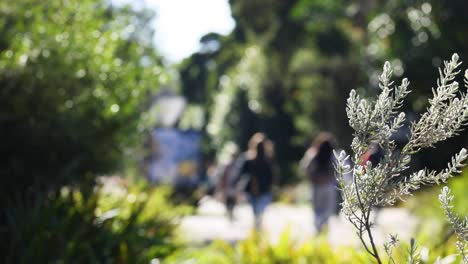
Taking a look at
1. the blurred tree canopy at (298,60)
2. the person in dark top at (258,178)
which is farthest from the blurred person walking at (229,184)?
the person in dark top at (258,178)

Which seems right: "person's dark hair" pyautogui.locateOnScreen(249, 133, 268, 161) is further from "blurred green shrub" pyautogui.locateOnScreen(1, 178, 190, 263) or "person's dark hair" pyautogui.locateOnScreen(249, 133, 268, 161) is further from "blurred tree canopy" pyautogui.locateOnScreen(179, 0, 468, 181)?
"blurred green shrub" pyautogui.locateOnScreen(1, 178, 190, 263)

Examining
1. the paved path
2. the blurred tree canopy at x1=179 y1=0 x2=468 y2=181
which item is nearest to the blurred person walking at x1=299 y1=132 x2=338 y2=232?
the paved path

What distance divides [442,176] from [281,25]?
99.9ft

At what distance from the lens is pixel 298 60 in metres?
34.2

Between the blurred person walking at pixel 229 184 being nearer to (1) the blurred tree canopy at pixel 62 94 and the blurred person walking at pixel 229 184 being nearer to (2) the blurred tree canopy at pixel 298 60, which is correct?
(2) the blurred tree canopy at pixel 298 60

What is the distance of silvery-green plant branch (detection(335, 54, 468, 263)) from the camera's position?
74.9 inches

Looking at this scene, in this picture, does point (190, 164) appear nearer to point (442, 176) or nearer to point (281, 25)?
point (281, 25)

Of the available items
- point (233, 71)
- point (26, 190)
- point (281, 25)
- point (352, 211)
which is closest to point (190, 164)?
point (281, 25)

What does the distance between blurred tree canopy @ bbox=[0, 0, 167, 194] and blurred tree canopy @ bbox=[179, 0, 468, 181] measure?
27.1 ft

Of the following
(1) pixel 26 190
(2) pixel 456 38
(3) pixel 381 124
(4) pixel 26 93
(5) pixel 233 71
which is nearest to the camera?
(3) pixel 381 124

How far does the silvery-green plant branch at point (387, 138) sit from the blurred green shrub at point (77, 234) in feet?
12.5

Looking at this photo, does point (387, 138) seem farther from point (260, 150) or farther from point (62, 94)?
point (260, 150)

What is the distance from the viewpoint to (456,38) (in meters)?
15.1

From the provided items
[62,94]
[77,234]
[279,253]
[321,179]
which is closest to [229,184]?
[321,179]
